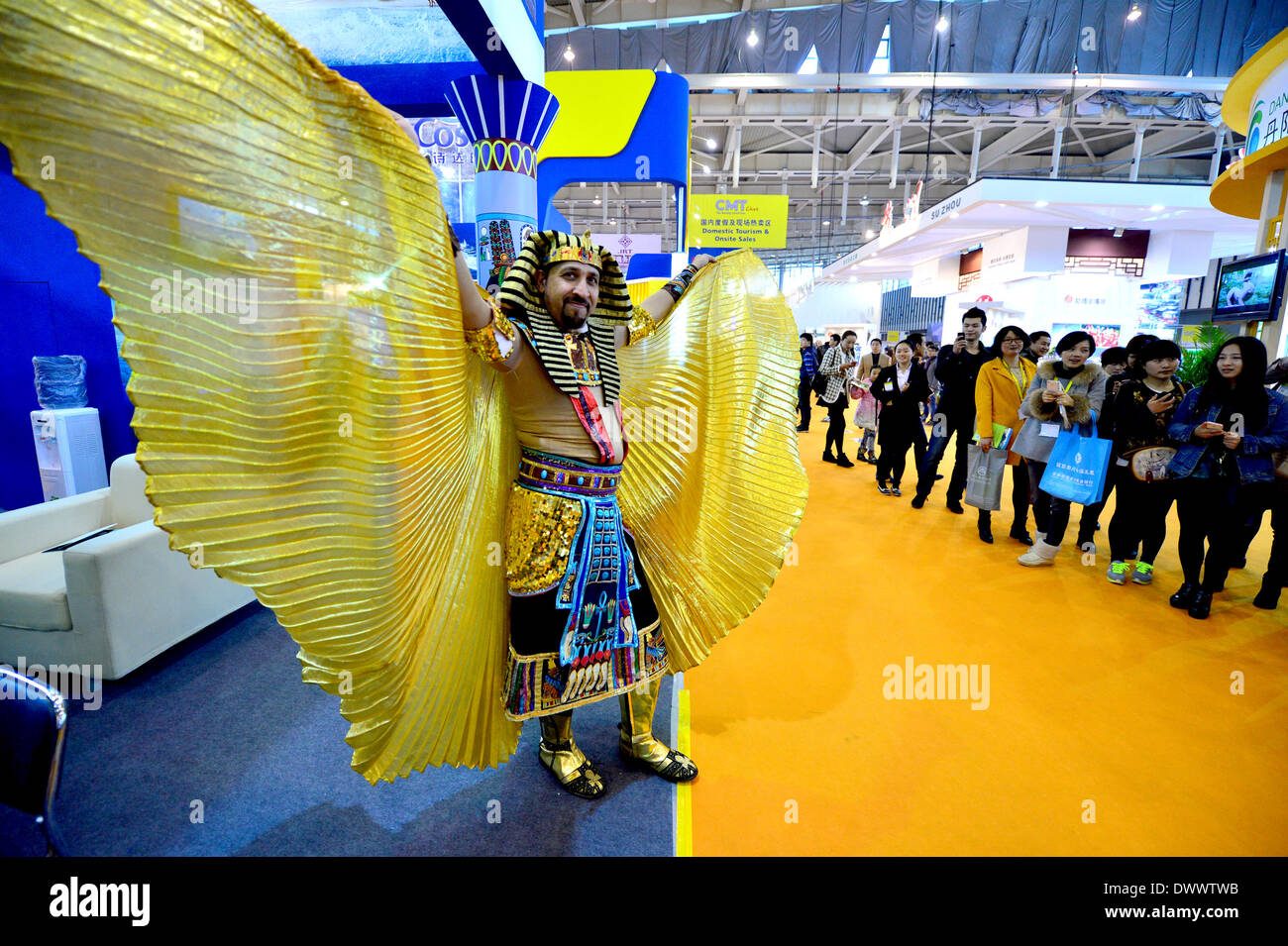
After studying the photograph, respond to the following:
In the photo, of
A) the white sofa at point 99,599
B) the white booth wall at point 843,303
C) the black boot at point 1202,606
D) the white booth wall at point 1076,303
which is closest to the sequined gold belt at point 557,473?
the white sofa at point 99,599

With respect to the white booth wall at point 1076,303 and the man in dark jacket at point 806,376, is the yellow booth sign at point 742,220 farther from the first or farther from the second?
the white booth wall at point 1076,303

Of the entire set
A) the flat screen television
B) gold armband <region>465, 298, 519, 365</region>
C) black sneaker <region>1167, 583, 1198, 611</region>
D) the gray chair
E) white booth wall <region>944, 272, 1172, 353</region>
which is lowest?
black sneaker <region>1167, 583, 1198, 611</region>

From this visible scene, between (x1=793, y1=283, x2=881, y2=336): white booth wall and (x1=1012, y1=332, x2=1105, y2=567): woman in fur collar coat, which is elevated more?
(x1=793, y1=283, x2=881, y2=336): white booth wall

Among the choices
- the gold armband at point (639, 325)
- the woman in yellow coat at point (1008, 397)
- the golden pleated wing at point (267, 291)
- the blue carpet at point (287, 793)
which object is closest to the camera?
the golden pleated wing at point (267, 291)

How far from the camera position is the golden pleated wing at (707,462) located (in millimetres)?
1969

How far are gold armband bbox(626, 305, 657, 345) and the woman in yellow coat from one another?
11.5ft

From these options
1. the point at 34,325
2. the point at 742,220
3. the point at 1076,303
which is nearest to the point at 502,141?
the point at 34,325

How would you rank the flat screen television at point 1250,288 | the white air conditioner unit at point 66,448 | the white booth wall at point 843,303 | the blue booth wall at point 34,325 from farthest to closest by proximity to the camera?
the white booth wall at point 843,303 < the flat screen television at point 1250,288 < the white air conditioner unit at point 66,448 < the blue booth wall at point 34,325

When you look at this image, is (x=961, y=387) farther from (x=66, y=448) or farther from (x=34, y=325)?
(x=34, y=325)

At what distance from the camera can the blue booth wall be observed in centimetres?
398

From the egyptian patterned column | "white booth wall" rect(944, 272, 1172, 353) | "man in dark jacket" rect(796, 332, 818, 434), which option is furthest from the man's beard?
"white booth wall" rect(944, 272, 1172, 353)

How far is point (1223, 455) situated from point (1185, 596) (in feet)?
2.74

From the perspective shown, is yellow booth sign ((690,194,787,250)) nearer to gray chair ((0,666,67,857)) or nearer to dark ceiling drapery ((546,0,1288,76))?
dark ceiling drapery ((546,0,1288,76))

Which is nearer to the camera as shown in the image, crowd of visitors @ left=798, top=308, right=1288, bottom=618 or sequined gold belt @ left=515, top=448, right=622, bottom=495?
sequined gold belt @ left=515, top=448, right=622, bottom=495
